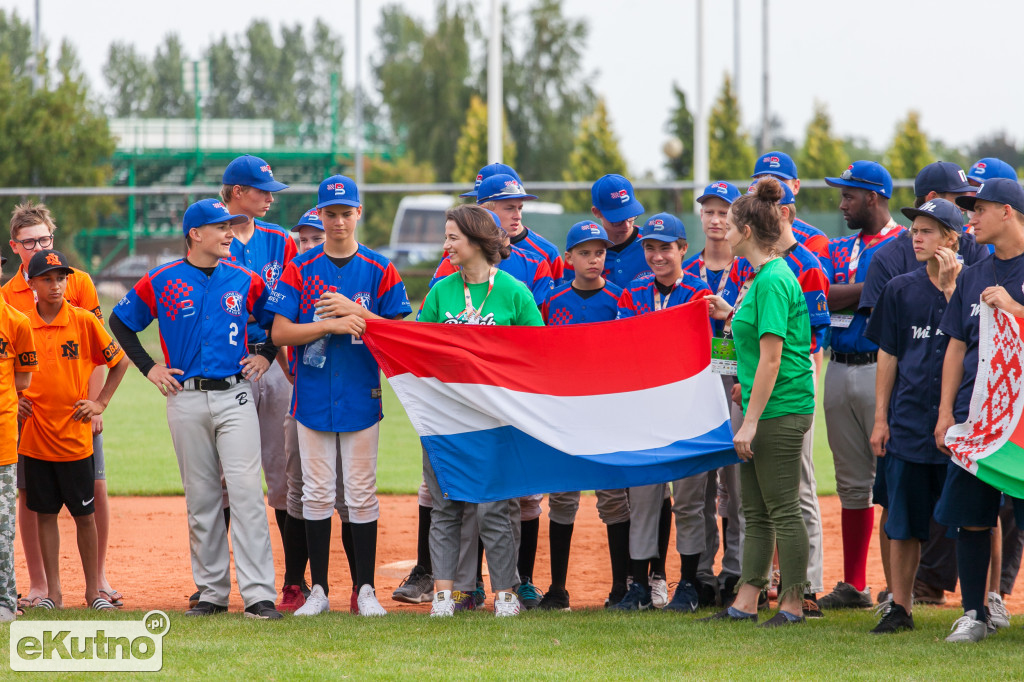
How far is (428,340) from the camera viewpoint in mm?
5918

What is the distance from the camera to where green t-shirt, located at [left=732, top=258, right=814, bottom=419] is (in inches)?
207

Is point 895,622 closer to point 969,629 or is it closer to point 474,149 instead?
point 969,629

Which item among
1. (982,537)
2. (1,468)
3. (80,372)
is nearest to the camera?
(982,537)

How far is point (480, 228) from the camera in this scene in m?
5.80

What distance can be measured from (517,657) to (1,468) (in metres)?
2.99

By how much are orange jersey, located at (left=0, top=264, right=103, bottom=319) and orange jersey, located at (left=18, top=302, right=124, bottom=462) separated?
13 centimetres

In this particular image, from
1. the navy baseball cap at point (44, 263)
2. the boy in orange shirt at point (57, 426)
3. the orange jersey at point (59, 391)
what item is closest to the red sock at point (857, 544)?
the boy in orange shirt at point (57, 426)

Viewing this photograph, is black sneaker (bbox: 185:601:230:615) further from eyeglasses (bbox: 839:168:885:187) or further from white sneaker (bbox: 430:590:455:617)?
eyeglasses (bbox: 839:168:885:187)

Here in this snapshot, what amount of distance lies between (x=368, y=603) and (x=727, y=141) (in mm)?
31506

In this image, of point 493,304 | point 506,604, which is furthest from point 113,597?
point 493,304

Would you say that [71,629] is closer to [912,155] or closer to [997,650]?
[997,650]

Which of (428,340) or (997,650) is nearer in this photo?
(997,650)

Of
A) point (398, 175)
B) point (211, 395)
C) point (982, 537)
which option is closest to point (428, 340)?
point (211, 395)

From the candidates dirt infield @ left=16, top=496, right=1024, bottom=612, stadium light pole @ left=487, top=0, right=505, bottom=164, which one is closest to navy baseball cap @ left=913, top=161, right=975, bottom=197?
dirt infield @ left=16, top=496, right=1024, bottom=612
